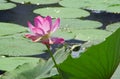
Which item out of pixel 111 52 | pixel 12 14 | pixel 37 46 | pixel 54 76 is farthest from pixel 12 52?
pixel 111 52

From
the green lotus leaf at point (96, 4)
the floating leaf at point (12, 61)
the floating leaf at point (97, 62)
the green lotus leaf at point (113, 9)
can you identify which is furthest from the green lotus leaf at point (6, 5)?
the floating leaf at point (97, 62)

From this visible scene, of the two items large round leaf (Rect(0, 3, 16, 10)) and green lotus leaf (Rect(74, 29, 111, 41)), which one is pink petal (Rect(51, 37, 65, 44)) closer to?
green lotus leaf (Rect(74, 29, 111, 41))

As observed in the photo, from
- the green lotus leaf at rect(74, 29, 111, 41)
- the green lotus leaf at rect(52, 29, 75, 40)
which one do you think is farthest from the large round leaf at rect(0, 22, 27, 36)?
the green lotus leaf at rect(74, 29, 111, 41)

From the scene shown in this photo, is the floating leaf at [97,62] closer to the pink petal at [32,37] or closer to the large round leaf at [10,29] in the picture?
the pink petal at [32,37]

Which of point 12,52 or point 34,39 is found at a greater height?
point 34,39

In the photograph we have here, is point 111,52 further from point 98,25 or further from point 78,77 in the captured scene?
point 98,25

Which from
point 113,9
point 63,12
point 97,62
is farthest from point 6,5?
point 97,62
